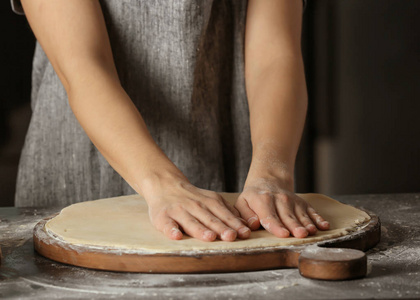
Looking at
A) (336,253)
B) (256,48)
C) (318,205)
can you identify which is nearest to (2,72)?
(256,48)

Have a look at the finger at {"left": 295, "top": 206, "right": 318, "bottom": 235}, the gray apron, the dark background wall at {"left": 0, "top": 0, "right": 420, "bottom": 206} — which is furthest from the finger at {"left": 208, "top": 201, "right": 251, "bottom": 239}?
the dark background wall at {"left": 0, "top": 0, "right": 420, "bottom": 206}

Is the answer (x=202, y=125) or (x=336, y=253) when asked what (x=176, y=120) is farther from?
(x=336, y=253)

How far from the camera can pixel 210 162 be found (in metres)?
1.51

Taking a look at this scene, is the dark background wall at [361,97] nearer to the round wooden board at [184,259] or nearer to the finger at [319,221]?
the finger at [319,221]

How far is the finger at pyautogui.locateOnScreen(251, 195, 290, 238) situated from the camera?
0.88 metres

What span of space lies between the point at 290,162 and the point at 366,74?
6.38ft

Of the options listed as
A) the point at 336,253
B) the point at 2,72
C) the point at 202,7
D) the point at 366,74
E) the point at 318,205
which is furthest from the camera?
the point at 366,74

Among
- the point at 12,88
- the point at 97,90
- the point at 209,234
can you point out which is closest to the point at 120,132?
the point at 97,90

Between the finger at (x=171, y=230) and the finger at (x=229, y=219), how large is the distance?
7 centimetres

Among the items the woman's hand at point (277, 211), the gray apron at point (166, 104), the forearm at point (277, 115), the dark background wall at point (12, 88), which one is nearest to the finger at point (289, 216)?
the woman's hand at point (277, 211)

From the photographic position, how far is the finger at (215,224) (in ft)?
2.79

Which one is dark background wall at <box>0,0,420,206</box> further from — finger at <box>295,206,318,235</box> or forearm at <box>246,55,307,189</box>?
finger at <box>295,206,318,235</box>

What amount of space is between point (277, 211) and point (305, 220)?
0.17 ft

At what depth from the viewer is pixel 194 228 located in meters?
0.87
